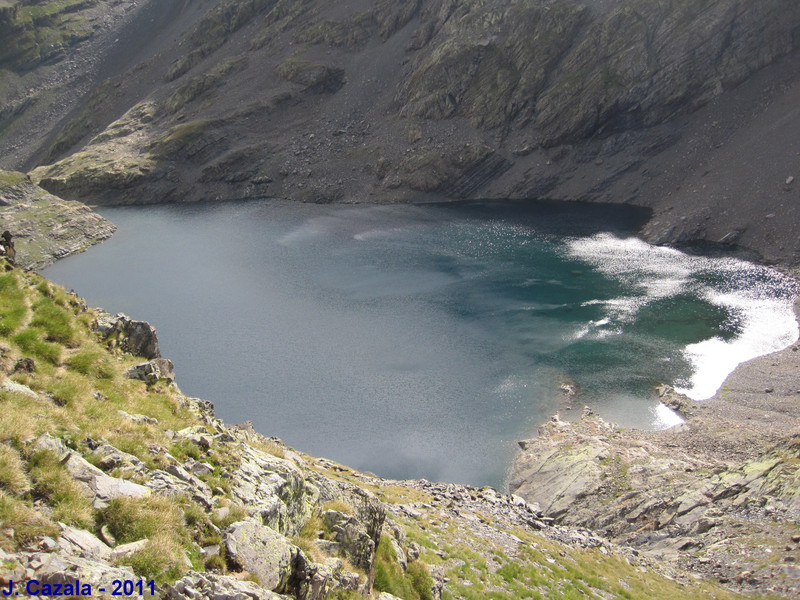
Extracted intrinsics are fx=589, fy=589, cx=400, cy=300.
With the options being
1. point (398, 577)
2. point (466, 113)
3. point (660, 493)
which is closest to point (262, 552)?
point (398, 577)

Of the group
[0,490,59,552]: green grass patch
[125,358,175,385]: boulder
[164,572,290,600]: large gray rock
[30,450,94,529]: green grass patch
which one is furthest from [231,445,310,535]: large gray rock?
[0,490,59,552]: green grass patch

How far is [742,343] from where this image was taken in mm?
59969

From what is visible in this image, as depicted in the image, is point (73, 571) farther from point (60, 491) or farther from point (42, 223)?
point (42, 223)

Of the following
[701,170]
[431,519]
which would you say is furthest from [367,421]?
[701,170]

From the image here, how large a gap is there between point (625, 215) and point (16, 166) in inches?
6236

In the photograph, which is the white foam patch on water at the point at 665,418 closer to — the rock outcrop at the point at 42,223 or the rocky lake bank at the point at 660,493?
the rocky lake bank at the point at 660,493

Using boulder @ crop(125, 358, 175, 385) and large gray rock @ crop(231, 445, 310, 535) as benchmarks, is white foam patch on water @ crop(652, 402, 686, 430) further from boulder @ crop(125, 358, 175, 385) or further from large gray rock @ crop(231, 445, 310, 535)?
boulder @ crop(125, 358, 175, 385)

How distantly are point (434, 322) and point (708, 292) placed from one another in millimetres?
34256

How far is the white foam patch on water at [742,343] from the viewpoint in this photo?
2103 inches

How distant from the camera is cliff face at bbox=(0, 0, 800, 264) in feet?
350

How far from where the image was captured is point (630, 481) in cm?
3719

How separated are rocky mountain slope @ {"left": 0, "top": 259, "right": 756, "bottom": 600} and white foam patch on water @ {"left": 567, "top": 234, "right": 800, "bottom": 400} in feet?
118

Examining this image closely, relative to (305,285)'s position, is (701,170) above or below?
above

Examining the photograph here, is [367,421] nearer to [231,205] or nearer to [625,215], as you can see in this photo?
[625,215]
